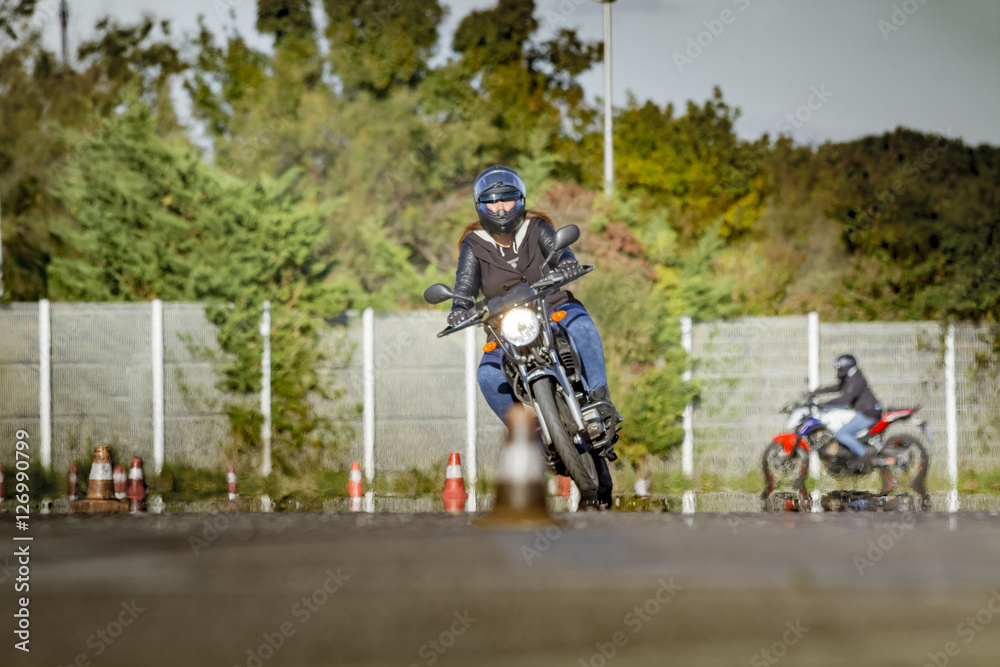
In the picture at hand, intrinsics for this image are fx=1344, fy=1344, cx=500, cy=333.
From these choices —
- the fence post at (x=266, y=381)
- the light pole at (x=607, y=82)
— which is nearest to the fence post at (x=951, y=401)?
the fence post at (x=266, y=381)

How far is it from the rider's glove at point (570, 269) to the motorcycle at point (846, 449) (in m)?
7.05

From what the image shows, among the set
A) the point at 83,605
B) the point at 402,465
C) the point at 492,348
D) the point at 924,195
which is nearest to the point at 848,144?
the point at 924,195

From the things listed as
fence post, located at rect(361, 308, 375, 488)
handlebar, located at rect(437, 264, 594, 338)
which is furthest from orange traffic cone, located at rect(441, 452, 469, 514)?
fence post, located at rect(361, 308, 375, 488)

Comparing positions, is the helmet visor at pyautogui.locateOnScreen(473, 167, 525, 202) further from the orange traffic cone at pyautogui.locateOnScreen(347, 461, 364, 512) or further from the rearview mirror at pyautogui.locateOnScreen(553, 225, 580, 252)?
the orange traffic cone at pyautogui.locateOnScreen(347, 461, 364, 512)

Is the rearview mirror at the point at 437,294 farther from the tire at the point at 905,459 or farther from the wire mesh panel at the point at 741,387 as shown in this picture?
the wire mesh panel at the point at 741,387

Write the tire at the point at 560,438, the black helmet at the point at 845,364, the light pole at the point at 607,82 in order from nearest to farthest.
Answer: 1. the tire at the point at 560,438
2. the black helmet at the point at 845,364
3. the light pole at the point at 607,82

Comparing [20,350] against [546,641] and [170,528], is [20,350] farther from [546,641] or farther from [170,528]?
[546,641]

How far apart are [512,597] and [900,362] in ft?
50.0

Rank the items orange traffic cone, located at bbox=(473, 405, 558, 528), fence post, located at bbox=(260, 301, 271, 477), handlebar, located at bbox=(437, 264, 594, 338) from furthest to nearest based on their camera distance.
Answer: fence post, located at bbox=(260, 301, 271, 477), handlebar, located at bbox=(437, 264, 594, 338), orange traffic cone, located at bbox=(473, 405, 558, 528)

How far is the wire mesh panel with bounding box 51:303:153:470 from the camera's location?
58.0 ft

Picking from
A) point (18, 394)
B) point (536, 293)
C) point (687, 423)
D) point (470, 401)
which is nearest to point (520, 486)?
point (536, 293)

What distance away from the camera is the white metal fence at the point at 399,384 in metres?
17.7

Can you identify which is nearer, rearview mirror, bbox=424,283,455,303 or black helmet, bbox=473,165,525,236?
rearview mirror, bbox=424,283,455,303

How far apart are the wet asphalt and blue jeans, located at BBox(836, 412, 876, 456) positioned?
8.39 metres
